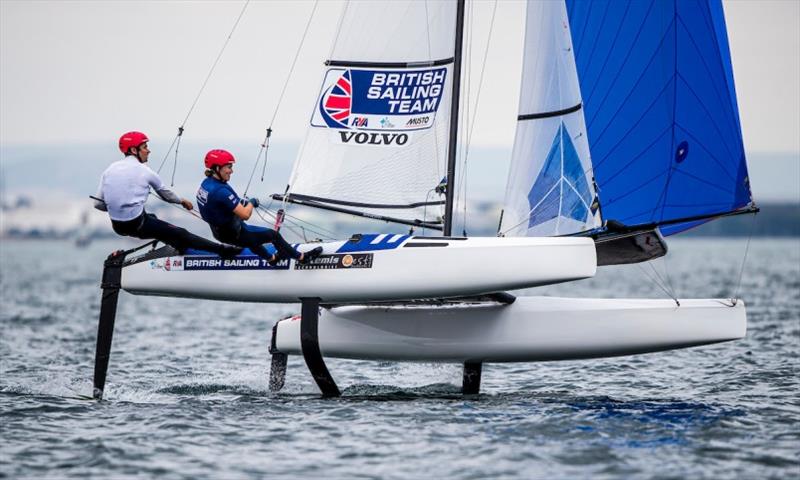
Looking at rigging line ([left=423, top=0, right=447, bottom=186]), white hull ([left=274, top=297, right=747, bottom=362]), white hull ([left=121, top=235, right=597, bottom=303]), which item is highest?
rigging line ([left=423, top=0, right=447, bottom=186])

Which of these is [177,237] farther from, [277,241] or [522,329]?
[522,329]

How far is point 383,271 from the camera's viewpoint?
10773 millimetres

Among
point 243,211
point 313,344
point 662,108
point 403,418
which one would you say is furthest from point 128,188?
point 662,108

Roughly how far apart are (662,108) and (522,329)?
7.73ft

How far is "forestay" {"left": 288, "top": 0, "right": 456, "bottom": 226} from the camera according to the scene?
38.0 ft

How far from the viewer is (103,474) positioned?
7.87 metres

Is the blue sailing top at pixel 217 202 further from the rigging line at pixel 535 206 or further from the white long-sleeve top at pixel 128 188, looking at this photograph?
the rigging line at pixel 535 206

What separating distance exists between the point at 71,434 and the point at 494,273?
361 centimetres

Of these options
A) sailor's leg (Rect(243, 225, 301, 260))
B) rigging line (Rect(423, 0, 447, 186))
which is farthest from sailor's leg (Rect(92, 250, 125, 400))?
rigging line (Rect(423, 0, 447, 186))

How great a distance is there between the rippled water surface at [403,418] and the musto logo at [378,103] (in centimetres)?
243

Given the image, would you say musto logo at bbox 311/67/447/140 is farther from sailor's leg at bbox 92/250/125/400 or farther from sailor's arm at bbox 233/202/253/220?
sailor's leg at bbox 92/250/125/400

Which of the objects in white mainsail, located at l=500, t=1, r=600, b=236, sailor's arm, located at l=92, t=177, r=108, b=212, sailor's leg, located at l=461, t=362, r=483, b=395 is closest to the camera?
sailor's arm, located at l=92, t=177, r=108, b=212

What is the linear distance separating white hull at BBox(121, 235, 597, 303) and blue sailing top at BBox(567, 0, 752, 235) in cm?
121

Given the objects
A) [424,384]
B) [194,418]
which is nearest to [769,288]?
[424,384]
